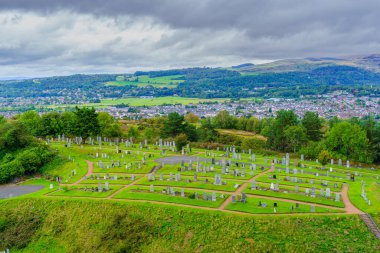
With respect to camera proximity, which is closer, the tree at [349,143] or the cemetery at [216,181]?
the cemetery at [216,181]

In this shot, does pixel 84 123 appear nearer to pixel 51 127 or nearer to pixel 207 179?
pixel 51 127

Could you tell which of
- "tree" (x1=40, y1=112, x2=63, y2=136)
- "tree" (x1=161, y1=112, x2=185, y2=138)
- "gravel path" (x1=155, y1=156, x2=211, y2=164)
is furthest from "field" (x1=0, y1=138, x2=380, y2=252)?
"tree" (x1=40, y1=112, x2=63, y2=136)

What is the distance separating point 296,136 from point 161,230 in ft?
142

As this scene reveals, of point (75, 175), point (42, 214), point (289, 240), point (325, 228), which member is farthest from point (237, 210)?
point (75, 175)

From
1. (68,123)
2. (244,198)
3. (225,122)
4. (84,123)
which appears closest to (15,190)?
(84,123)

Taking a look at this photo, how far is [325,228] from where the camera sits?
102 feet

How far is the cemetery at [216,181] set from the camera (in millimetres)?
36469

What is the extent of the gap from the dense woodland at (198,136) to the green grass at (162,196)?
21.7 metres

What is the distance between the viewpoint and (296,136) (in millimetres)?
68625

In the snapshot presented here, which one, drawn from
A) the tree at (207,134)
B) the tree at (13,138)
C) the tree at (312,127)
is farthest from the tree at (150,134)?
the tree at (312,127)

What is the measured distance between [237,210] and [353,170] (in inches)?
1092

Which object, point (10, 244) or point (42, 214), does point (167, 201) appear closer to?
point (42, 214)

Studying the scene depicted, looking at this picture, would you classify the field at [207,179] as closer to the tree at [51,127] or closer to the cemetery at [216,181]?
the cemetery at [216,181]

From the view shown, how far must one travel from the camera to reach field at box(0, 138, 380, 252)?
102 ft
